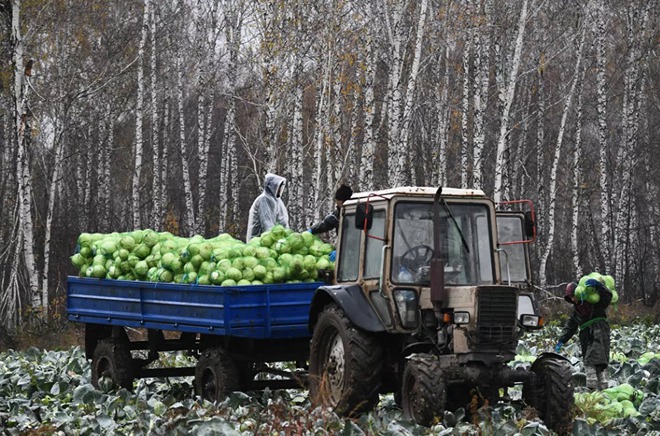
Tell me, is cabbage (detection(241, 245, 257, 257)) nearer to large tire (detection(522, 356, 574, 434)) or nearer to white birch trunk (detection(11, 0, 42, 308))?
large tire (detection(522, 356, 574, 434))

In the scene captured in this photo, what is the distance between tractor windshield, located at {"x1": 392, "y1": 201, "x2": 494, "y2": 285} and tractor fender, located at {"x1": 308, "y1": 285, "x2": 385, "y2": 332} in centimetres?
38

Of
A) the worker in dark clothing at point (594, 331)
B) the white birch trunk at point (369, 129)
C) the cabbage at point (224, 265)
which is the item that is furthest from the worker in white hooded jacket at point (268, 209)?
the white birch trunk at point (369, 129)

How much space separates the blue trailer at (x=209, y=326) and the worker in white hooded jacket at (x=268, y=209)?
57.4 inches

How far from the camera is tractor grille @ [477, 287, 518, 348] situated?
9047mm

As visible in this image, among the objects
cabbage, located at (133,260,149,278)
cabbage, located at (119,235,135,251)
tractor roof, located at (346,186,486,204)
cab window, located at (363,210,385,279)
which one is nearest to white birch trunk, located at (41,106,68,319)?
cabbage, located at (119,235,135,251)

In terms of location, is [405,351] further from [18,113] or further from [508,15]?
[508,15]

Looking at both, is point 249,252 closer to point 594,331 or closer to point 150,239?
point 150,239

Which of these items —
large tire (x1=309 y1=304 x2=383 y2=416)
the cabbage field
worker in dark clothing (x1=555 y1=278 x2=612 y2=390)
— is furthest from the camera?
worker in dark clothing (x1=555 y1=278 x2=612 y2=390)

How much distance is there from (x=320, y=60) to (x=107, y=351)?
42.3 ft

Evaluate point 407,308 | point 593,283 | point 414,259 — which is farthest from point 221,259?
point 593,283

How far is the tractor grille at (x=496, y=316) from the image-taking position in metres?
9.05

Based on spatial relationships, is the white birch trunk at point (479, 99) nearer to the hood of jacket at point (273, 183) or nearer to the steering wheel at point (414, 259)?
the hood of jacket at point (273, 183)

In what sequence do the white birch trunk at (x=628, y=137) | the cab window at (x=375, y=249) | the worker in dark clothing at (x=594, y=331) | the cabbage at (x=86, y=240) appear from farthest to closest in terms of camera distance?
the white birch trunk at (x=628, y=137), the cabbage at (x=86, y=240), the worker in dark clothing at (x=594, y=331), the cab window at (x=375, y=249)

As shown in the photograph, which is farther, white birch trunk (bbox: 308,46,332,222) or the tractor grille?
white birch trunk (bbox: 308,46,332,222)
